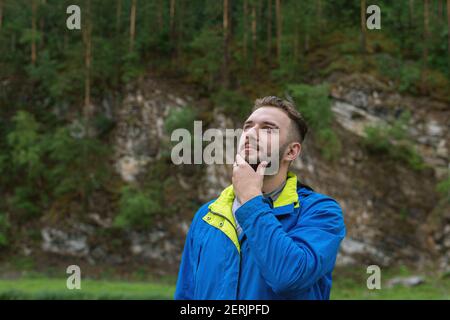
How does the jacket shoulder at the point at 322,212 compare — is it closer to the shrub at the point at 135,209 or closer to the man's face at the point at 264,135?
the man's face at the point at 264,135

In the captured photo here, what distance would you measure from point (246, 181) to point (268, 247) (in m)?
0.33

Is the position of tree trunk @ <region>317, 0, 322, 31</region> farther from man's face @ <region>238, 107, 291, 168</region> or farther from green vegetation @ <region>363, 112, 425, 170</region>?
man's face @ <region>238, 107, 291, 168</region>

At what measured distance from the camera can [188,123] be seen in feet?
66.5

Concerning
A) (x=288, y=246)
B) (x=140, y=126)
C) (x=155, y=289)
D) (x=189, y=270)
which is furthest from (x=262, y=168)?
(x=140, y=126)

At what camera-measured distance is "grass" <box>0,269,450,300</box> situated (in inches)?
505

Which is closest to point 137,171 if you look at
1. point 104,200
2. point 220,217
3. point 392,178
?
point 104,200

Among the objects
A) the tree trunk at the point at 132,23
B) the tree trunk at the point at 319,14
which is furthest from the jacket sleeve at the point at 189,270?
the tree trunk at the point at 132,23

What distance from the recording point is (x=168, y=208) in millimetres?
19844

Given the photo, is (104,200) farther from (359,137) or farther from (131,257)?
(359,137)

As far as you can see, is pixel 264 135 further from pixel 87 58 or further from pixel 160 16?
pixel 160 16

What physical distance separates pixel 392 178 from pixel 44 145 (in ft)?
48.5

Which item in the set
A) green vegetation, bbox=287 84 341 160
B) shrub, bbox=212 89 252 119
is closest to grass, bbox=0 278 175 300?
green vegetation, bbox=287 84 341 160

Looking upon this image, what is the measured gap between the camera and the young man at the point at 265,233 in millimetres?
1971

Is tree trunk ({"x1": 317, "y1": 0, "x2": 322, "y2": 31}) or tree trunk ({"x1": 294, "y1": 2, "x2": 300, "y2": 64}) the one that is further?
tree trunk ({"x1": 317, "y1": 0, "x2": 322, "y2": 31})
